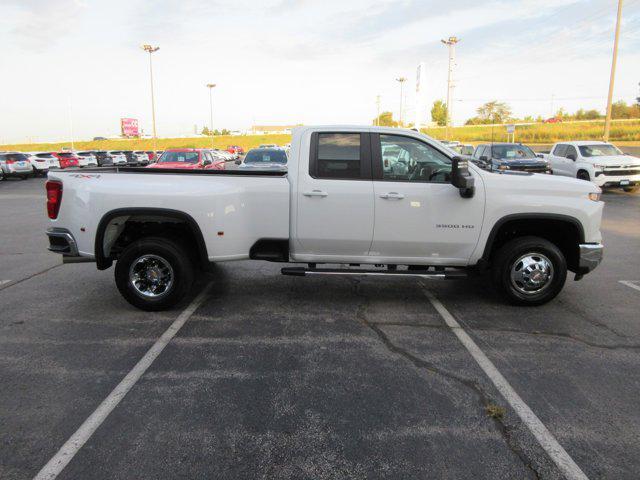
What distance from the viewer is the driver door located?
17.4ft

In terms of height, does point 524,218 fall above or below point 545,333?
above

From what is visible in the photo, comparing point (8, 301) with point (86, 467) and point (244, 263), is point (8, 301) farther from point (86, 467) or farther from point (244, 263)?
point (86, 467)

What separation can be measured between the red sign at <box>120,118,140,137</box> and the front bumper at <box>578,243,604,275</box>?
425 ft

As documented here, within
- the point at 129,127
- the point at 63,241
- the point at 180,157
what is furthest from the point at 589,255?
the point at 129,127

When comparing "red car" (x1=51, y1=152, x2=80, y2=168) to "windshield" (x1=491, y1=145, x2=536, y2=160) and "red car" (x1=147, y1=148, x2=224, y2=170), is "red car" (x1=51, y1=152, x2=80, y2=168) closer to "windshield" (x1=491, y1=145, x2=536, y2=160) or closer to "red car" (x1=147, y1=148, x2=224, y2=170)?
"red car" (x1=147, y1=148, x2=224, y2=170)

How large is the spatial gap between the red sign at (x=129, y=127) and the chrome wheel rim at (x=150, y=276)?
419 feet

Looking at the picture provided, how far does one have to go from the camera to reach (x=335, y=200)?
5.30m

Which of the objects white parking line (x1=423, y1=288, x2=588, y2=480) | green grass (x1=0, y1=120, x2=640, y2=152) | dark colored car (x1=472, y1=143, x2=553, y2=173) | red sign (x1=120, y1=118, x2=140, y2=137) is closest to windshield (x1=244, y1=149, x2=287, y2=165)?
dark colored car (x1=472, y1=143, x2=553, y2=173)

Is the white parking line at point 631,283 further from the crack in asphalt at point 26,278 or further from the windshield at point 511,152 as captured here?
the windshield at point 511,152

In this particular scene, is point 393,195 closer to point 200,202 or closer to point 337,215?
point 337,215

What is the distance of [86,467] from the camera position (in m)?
2.81

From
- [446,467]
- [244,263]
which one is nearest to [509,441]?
[446,467]

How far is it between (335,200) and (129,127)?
129511 millimetres

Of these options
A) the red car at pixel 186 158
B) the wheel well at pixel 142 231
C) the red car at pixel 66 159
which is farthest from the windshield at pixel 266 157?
the red car at pixel 66 159
